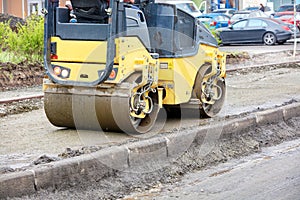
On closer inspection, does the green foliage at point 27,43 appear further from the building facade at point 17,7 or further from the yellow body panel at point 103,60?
the building facade at point 17,7

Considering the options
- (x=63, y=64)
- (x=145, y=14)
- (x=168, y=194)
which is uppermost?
(x=145, y=14)

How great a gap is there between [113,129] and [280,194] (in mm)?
3086

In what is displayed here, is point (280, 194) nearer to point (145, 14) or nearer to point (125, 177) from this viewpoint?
point (125, 177)

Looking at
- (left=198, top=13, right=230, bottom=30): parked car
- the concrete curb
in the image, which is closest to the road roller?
the concrete curb

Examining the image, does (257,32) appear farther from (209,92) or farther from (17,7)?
(209,92)

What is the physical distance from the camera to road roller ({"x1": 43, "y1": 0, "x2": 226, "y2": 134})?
9.35 metres

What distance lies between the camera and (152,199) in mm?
7324

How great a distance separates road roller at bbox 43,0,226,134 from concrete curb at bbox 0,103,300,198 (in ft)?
2.49

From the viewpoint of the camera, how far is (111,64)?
9.23 m

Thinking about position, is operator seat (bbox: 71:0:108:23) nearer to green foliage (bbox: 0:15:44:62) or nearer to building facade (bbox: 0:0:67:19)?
green foliage (bbox: 0:15:44:62)

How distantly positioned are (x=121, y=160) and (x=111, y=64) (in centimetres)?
159

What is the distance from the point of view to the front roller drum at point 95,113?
9430mm

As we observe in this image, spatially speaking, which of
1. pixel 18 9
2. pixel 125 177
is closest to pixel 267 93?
pixel 125 177

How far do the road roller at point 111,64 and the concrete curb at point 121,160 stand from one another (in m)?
0.76
